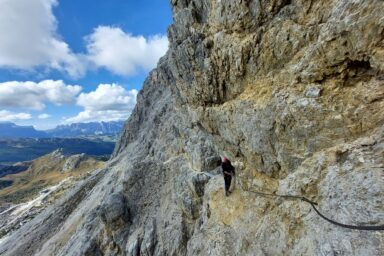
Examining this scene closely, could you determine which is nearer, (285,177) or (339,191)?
(339,191)

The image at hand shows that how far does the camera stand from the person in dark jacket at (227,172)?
23812mm

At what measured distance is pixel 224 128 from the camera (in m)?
24.8

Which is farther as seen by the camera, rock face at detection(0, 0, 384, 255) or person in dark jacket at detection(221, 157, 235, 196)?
person in dark jacket at detection(221, 157, 235, 196)

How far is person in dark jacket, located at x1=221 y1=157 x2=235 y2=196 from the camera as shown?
23.8m

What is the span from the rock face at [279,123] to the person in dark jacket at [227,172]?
0.84 m

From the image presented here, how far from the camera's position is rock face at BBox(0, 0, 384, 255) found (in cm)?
1223

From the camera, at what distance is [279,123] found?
57.0ft

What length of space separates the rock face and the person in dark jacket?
33.1 inches

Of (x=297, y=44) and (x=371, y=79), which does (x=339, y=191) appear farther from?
(x=297, y=44)

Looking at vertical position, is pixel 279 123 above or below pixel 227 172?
above

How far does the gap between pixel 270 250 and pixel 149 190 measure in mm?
29671

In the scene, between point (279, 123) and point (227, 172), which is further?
point (227, 172)

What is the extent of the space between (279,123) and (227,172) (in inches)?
322

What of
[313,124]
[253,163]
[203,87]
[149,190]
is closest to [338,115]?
[313,124]
